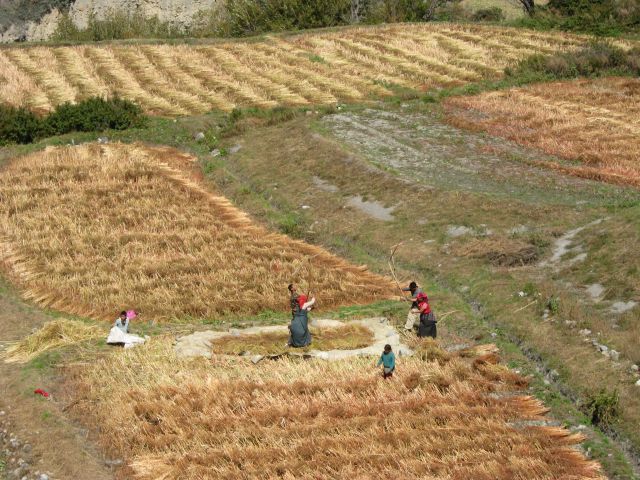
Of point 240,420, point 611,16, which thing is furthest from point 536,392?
point 611,16

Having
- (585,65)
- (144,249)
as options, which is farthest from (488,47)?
(144,249)

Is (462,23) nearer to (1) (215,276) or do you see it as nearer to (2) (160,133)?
(2) (160,133)

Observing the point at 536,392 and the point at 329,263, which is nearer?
the point at 536,392

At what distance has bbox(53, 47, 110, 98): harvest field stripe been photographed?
5056 centimetres

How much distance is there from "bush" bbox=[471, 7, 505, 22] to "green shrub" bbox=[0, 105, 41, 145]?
170 feet

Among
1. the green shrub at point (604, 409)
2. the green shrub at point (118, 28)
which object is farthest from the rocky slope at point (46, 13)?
the green shrub at point (604, 409)

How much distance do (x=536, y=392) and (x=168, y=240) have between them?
1508 cm

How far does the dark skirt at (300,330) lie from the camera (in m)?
22.8

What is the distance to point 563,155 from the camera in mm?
37625

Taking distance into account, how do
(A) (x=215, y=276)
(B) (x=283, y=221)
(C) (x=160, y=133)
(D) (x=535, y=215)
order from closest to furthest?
(A) (x=215, y=276), (D) (x=535, y=215), (B) (x=283, y=221), (C) (x=160, y=133)

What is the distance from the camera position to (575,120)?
138 ft

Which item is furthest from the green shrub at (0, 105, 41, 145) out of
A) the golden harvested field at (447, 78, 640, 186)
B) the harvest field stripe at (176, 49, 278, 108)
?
the golden harvested field at (447, 78, 640, 186)

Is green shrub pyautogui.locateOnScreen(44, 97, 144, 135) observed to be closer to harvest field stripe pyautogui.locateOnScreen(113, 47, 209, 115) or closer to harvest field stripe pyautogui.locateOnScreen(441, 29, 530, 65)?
harvest field stripe pyautogui.locateOnScreen(113, 47, 209, 115)

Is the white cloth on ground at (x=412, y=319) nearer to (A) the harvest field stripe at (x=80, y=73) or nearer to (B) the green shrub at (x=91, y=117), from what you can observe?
(B) the green shrub at (x=91, y=117)
